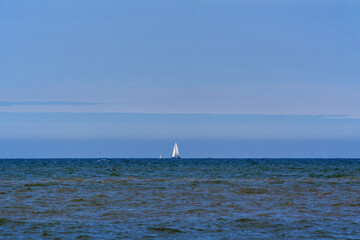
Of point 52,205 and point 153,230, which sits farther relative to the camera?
point 52,205

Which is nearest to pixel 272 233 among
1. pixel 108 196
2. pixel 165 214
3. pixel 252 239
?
pixel 252 239

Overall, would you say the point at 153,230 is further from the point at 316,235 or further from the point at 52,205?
the point at 52,205

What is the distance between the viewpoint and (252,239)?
1955 centimetres

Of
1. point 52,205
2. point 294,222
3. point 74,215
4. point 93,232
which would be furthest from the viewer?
point 52,205

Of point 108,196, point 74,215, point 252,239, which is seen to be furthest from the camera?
point 108,196

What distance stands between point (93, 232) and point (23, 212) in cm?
694

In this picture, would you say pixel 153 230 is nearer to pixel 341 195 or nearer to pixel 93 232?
pixel 93 232

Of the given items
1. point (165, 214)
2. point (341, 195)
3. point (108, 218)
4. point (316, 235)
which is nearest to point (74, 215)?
point (108, 218)

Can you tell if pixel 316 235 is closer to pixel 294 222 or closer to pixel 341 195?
pixel 294 222

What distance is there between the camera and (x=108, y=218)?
80.2 feet

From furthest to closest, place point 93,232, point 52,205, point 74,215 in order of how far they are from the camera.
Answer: point 52,205 < point 74,215 < point 93,232

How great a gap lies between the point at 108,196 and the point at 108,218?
10.2m

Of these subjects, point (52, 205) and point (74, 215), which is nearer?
point (74, 215)

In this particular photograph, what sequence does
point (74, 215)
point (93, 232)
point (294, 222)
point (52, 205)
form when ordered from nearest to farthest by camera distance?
1. point (93, 232)
2. point (294, 222)
3. point (74, 215)
4. point (52, 205)
